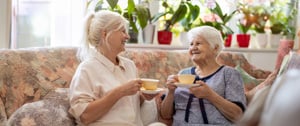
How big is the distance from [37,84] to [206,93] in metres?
0.87

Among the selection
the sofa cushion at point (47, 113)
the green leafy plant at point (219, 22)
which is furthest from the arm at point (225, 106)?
the green leafy plant at point (219, 22)

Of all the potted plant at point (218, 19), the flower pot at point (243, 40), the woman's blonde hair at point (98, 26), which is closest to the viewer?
the woman's blonde hair at point (98, 26)

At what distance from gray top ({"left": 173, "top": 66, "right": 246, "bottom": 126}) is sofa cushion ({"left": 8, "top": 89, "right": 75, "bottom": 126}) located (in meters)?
0.62

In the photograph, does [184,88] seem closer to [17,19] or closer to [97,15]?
[97,15]

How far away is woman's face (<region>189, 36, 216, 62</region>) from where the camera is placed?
2611 millimetres

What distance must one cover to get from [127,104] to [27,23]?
140 centimetres

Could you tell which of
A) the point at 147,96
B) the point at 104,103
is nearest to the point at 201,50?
the point at 147,96

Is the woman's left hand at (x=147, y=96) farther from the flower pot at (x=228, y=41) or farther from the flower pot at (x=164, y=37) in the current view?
the flower pot at (x=228, y=41)

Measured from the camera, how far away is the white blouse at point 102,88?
2256 millimetres

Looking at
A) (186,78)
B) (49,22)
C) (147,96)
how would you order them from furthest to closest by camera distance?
1. (49,22)
2. (147,96)
3. (186,78)

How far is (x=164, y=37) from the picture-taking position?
12.5 feet

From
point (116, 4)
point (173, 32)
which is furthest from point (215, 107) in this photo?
point (173, 32)

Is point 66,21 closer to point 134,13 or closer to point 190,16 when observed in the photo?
point 134,13

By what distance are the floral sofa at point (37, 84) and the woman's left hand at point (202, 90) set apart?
55 cm
